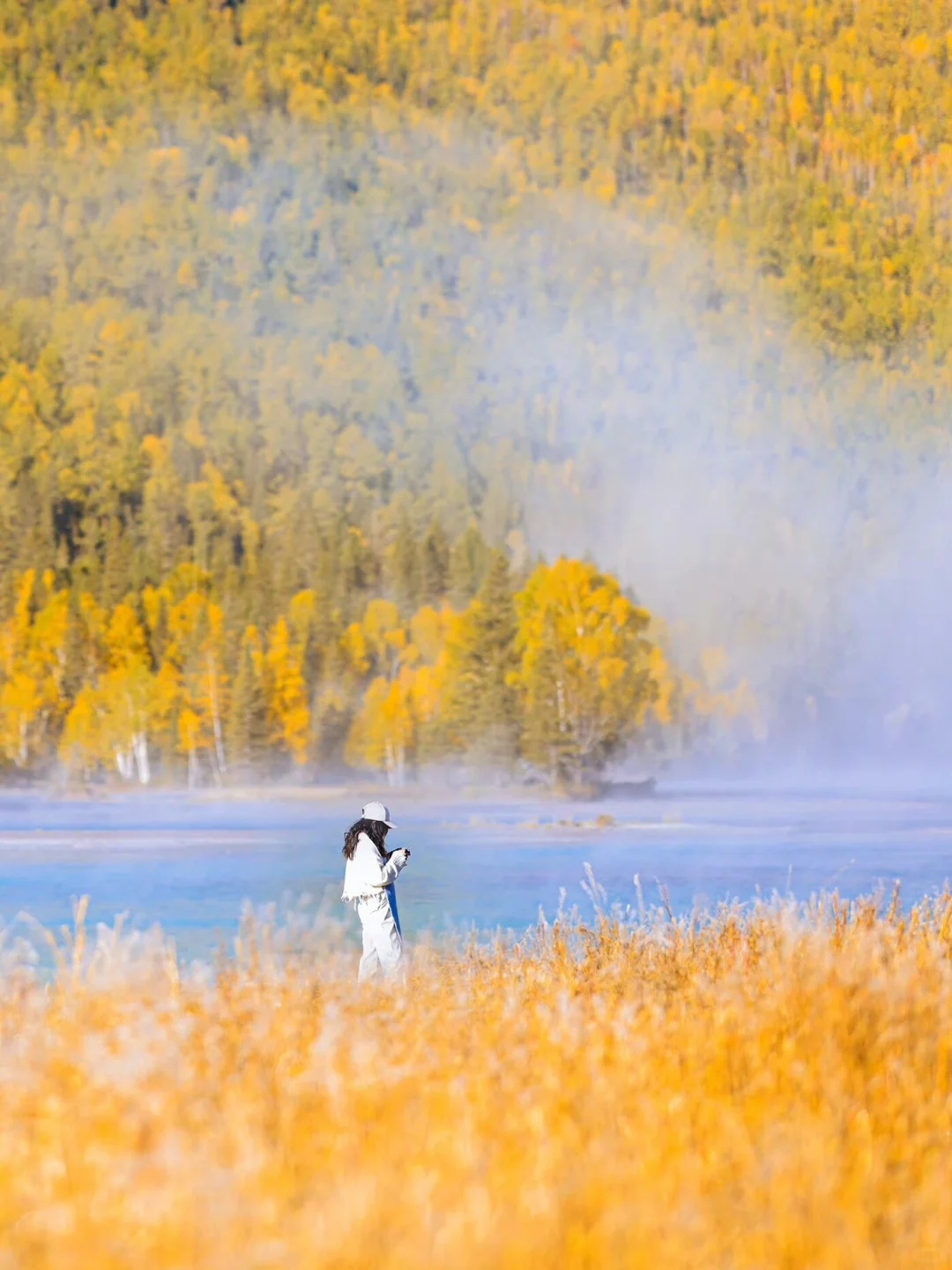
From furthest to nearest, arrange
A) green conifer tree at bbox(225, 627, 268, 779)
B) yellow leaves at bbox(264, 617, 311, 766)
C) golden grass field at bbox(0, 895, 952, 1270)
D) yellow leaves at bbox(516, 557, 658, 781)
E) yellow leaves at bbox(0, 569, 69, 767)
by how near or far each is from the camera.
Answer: yellow leaves at bbox(0, 569, 69, 767) → yellow leaves at bbox(264, 617, 311, 766) → green conifer tree at bbox(225, 627, 268, 779) → yellow leaves at bbox(516, 557, 658, 781) → golden grass field at bbox(0, 895, 952, 1270)

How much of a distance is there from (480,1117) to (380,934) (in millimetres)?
5415

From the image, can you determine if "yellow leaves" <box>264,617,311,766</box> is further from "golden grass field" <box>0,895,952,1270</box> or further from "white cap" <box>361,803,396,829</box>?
"golden grass field" <box>0,895,952,1270</box>

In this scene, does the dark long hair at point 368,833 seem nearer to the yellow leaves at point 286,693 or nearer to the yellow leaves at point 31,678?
the yellow leaves at point 286,693

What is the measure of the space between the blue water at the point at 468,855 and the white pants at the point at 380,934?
0.98 feet

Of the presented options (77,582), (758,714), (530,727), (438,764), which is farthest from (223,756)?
(758,714)

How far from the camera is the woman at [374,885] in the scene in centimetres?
1091

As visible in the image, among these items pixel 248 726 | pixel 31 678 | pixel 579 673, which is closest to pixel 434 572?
pixel 31 678

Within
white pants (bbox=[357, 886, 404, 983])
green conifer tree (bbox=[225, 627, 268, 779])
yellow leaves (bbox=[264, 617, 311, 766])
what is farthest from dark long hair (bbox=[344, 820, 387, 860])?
yellow leaves (bbox=[264, 617, 311, 766])

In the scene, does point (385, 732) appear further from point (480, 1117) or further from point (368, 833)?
point (480, 1117)

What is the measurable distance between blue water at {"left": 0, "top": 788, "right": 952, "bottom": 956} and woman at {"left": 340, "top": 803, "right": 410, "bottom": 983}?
233 mm

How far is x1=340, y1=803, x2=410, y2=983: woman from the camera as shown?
35.8 ft

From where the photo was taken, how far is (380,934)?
35.9ft

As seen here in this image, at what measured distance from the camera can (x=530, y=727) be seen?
83688mm

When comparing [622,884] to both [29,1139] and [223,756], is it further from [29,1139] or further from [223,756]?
[223,756]
